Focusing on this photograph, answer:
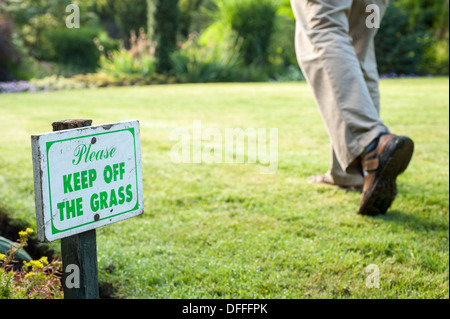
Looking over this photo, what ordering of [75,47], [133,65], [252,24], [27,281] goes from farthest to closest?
[75,47] < [252,24] < [133,65] < [27,281]

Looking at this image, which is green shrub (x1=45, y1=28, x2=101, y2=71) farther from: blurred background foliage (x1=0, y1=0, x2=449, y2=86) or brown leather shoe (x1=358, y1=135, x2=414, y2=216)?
brown leather shoe (x1=358, y1=135, x2=414, y2=216)

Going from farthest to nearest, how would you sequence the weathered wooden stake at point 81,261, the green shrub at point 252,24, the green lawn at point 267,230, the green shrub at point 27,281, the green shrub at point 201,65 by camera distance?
the green shrub at point 252,24
the green shrub at point 201,65
the green lawn at point 267,230
the green shrub at point 27,281
the weathered wooden stake at point 81,261

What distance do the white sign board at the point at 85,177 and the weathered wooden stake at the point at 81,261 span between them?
0.06m

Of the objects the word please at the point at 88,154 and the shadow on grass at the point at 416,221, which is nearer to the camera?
the word please at the point at 88,154

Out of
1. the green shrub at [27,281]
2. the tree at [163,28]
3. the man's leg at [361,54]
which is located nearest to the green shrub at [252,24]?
the tree at [163,28]

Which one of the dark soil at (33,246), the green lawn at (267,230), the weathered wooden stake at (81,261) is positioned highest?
the weathered wooden stake at (81,261)

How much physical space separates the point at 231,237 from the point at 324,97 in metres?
0.90

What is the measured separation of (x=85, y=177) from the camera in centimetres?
130

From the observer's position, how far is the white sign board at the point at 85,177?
122 cm

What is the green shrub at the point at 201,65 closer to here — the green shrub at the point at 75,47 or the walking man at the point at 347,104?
the green shrub at the point at 75,47

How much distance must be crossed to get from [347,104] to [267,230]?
760 millimetres

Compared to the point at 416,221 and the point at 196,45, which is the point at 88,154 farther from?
the point at 196,45

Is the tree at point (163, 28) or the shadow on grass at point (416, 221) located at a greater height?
the tree at point (163, 28)

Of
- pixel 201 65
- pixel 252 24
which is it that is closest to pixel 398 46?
pixel 252 24
